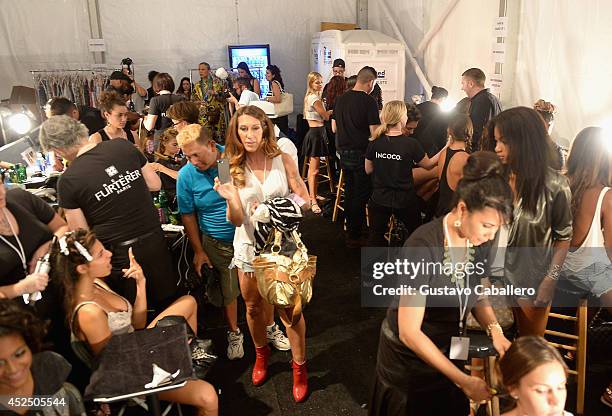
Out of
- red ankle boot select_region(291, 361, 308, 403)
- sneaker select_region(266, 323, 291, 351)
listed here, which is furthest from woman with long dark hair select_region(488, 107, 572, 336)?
sneaker select_region(266, 323, 291, 351)

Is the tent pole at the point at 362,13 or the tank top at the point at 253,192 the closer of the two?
the tank top at the point at 253,192

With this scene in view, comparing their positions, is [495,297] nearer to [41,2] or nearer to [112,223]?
[112,223]

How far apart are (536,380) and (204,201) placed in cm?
178

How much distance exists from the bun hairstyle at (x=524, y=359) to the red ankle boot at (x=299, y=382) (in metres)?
1.26

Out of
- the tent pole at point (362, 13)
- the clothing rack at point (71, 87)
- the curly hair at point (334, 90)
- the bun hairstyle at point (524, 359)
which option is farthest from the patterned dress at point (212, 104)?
the bun hairstyle at point (524, 359)

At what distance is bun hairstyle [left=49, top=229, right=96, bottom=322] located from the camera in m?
1.97

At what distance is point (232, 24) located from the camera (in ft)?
27.2

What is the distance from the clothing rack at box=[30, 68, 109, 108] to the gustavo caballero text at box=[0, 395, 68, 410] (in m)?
6.00

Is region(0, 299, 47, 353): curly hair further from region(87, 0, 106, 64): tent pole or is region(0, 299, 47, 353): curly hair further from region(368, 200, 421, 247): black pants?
region(87, 0, 106, 64): tent pole

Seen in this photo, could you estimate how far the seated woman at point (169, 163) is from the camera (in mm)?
3432

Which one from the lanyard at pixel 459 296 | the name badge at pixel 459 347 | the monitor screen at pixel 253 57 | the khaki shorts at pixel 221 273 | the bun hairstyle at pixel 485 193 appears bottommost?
the khaki shorts at pixel 221 273

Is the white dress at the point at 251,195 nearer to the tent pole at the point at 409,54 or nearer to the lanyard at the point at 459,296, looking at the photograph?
the lanyard at the point at 459,296

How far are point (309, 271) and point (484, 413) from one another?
1.10 m

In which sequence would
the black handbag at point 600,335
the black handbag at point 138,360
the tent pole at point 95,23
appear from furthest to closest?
the tent pole at point 95,23 → the black handbag at point 600,335 → the black handbag at point 138,360
